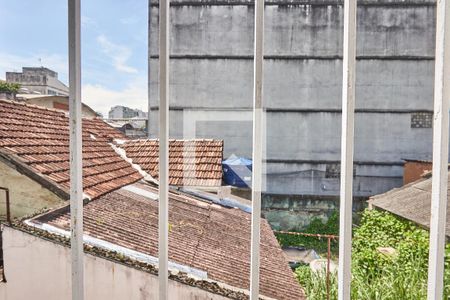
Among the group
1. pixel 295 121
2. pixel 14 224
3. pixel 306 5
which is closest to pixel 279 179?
pixel 295 121

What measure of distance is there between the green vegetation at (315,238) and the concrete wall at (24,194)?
16.3ft

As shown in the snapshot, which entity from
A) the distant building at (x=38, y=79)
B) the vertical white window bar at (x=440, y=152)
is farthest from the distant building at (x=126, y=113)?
the vertical white window bar at (x=440, y=152)

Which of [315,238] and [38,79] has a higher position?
[38,79]

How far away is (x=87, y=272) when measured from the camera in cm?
171

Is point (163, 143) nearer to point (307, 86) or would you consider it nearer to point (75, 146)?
point (75, 146)

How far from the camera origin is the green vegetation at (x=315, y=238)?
6.32 metres

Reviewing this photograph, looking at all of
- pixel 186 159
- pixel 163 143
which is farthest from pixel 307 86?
pixel 163 143

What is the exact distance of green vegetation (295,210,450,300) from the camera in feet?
6.36

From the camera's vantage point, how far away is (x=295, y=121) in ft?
26.9

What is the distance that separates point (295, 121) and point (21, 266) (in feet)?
24.0

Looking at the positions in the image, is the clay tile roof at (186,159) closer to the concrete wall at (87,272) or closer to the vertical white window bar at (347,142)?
the concrete wall at (87,272)

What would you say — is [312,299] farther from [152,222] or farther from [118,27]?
[118,27]

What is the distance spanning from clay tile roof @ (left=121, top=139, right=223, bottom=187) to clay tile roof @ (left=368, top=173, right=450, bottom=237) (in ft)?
10.7

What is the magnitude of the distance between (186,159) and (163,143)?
4.36 meters
